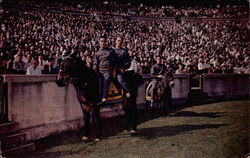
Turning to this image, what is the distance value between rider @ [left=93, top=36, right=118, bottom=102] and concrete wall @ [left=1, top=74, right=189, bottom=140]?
0.84 metres

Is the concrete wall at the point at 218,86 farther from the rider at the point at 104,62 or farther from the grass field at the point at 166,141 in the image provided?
the rider at the point at 104,62

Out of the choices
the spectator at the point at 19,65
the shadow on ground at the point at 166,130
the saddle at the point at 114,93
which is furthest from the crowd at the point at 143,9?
the shadow on ground at the point at 166,130

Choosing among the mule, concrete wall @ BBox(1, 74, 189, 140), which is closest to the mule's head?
the mule

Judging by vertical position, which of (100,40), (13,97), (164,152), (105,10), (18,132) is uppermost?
(105,10)

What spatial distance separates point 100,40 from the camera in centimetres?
467

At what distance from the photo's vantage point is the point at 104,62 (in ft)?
15.3

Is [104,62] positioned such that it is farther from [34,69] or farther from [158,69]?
[158,69]

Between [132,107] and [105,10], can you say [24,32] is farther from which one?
[132,107]

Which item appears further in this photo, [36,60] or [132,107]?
[132,107]

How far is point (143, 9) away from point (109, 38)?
1.05 meters

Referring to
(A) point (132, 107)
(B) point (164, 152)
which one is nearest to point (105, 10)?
(A) point (132, 107)

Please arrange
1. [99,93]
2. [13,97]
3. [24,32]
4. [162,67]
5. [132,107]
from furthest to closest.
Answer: [162,67], [132,107], [99,93], [24,32], [13,97]

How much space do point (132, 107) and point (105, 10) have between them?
214 cm

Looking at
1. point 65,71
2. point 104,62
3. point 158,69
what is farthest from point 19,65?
point 158,69
